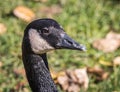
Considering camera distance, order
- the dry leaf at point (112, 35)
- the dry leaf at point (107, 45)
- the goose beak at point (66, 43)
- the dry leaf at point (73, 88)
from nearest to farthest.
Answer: the goose beak at point (66, 43)
the dry leaf at point (73, 88)
the dry leaf at point (107, 45)
the dry leaf at point (112, 35)

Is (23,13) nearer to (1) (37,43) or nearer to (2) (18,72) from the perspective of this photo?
(2) (18,72)

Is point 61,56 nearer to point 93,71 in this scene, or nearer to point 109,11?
point 93,71

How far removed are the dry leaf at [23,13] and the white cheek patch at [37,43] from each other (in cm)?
201

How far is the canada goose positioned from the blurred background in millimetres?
951

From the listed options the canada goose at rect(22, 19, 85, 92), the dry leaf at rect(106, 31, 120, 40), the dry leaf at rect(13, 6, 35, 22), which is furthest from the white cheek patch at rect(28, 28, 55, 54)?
the dry leaf at rect(13, 6, 35, 22)

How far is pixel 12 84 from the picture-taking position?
4.90m

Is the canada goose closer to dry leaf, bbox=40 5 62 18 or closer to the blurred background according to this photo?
the blurred background

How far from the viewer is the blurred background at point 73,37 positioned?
4.95m

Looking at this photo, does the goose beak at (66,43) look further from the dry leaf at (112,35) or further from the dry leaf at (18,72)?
the dry leaf at (112,35)

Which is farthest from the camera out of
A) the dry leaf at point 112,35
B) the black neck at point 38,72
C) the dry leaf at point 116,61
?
the dry leaf at point 112,35

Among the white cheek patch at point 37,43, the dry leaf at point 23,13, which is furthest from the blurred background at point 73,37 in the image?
the white cheek patch at point 37,43

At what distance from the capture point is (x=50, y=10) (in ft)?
19.9

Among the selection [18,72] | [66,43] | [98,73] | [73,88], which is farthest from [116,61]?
[66,43]

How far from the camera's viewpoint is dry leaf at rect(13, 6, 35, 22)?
579cm
